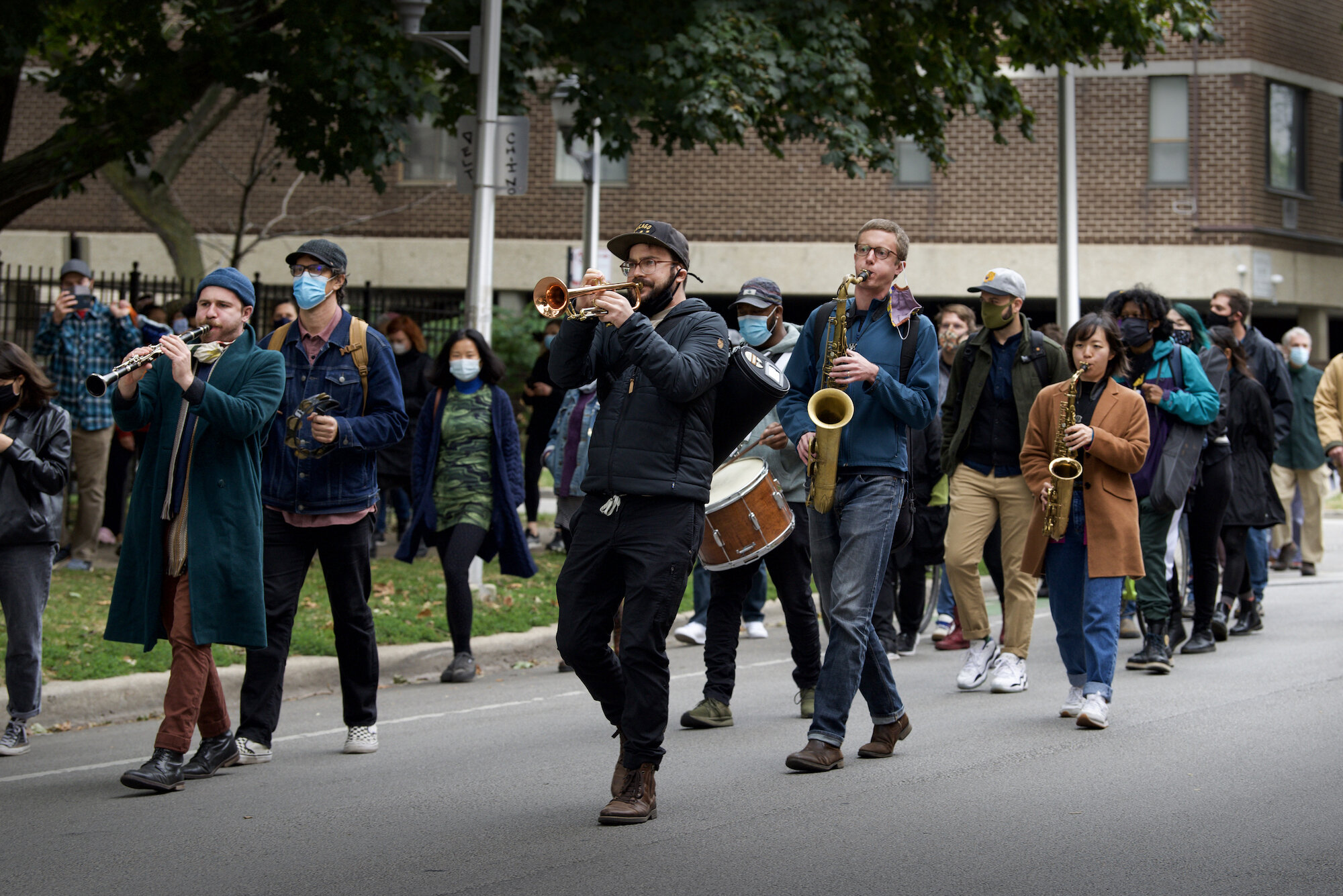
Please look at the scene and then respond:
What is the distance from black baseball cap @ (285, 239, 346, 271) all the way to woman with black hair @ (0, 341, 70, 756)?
148 centimetres

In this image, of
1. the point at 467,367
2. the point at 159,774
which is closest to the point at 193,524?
the point at 159,774

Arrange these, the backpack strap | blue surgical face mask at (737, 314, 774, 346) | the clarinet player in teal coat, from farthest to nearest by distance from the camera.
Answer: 1. blue surgical face mask at (737, 314, 774, 346)
2. the backpack strap
3. the clarinet player in teal coat

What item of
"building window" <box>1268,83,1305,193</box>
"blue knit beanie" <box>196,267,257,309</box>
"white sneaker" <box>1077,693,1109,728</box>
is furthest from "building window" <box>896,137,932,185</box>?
"blue knit beanie" <box>196,267,257,309</box>

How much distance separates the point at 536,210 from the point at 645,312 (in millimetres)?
22065

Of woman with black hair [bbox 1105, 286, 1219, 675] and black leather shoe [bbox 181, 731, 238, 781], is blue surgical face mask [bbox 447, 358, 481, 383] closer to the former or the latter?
black leather shoe [bbox 181, 731, 238, 781]

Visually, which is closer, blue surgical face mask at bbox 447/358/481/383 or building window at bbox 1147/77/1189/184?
blue surgical face mask at bbox 447/358/481/383

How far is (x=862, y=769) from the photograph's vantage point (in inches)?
266

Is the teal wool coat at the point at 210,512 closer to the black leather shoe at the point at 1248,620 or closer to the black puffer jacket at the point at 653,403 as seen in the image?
the black puffer jacket at the point at 653,403

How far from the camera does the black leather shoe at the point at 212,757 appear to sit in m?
6.76

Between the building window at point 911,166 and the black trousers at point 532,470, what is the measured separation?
13669mm

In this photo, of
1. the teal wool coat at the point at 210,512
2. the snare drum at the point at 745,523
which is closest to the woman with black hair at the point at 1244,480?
the snare drum at the point at 745,523

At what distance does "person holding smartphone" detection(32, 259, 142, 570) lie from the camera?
1293cm

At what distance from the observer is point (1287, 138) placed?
1088 inches

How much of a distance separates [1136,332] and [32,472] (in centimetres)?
597
